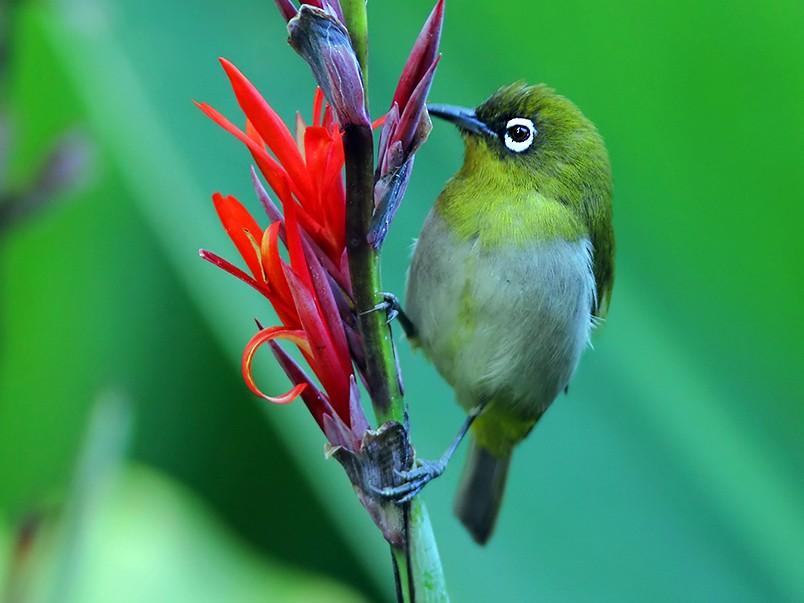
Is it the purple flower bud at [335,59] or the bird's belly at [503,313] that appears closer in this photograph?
the purple flower bud at [335,59]

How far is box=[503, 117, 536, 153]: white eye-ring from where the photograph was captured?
3.65 feet

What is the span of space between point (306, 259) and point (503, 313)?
21.9 inches

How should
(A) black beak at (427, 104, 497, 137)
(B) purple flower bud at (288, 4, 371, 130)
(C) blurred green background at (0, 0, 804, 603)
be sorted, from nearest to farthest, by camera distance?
(B) purple flower bud at (288, 4, 371, 130) → (A) black beak at (427, 104, 497, 137) → (C) blurred green background at (0, 0, 804, 603)

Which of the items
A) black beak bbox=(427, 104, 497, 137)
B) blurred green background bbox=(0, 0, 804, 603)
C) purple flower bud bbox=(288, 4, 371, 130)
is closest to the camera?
purple flower bud bbox=(288, 4, 371, 130)

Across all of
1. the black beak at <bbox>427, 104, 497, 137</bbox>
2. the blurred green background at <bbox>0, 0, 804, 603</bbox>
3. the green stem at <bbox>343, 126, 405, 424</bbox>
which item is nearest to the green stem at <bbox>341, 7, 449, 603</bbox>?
the green stem at <bbox>343, 126, 405, 424</bbox>

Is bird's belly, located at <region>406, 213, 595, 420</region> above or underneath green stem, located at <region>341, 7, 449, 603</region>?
above

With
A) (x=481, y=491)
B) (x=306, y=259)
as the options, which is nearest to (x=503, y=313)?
(x=481, y=491)

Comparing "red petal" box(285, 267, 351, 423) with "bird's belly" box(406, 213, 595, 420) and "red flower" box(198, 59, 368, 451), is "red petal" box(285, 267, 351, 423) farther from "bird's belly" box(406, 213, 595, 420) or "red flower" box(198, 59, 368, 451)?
"bird's belly" box(406, 213, 595, 420)

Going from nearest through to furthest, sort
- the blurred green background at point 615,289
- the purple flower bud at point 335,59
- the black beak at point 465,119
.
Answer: the purple flower bud at point 335,59 → the black beak at point 465,119 → the blurred green background at point 615,289

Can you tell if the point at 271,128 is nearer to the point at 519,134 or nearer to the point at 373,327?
the point at 373,327

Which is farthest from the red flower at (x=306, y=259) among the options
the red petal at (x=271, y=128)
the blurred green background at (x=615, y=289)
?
the blurred green background at (x=615, y=289)

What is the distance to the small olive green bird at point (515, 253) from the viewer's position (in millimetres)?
1107

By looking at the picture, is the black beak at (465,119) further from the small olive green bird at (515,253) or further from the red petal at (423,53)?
the red petal at (423,53)

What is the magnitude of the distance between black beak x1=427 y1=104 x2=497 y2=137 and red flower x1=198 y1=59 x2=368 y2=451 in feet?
1.44
